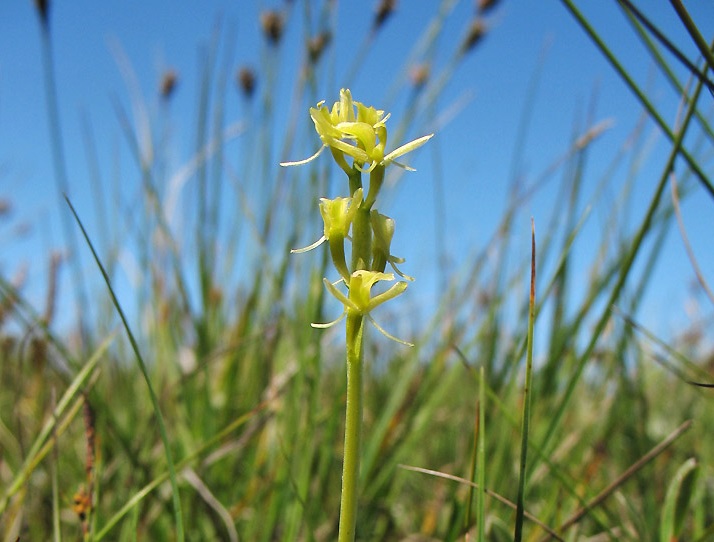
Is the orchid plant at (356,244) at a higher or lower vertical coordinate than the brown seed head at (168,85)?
lower

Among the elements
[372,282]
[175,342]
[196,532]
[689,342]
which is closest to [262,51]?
[175,342]

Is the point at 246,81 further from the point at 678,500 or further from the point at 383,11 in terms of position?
the point at 678,500

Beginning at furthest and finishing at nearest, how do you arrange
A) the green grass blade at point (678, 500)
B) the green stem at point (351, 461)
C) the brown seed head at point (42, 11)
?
the brown seed head at point (42, 11)
the green grass blade at point (678, 500)
the green stem at point (351, 461)

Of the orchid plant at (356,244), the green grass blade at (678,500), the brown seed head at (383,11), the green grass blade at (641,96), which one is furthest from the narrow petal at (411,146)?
the brown seed head at (383,11)

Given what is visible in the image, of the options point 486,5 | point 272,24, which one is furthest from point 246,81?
point 486,5

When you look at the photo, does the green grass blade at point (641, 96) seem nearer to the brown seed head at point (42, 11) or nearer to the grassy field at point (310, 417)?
the grassy field at point (310, 417)

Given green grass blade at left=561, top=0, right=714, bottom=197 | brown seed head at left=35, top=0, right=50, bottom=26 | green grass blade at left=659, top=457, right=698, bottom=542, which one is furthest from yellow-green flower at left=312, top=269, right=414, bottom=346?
brown seed head at left=35, top=0, right=50, bottom=26
